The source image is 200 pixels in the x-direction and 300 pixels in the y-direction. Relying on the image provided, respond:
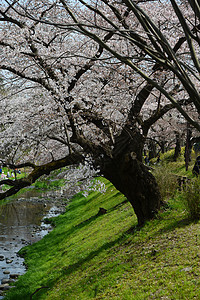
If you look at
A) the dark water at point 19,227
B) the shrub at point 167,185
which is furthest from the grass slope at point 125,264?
the dark water at point 19,227

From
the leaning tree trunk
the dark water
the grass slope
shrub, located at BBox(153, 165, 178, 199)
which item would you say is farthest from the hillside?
the dark water

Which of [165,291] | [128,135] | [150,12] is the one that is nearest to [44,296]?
[165,291]

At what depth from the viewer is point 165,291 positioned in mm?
4969

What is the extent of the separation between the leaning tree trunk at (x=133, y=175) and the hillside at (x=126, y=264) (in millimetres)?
460

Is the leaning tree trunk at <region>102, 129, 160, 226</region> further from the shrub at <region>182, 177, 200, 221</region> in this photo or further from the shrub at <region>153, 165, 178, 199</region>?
the shrub at <region>153, 165, 178, 199</region>

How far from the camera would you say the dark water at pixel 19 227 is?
1266cm

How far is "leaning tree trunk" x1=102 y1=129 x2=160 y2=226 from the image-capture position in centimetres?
828

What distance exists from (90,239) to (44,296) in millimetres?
3054

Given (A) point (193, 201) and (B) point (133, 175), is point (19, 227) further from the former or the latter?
(A) point (193, 201)

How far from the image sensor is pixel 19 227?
18.3m

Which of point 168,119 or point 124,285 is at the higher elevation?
point 168,119

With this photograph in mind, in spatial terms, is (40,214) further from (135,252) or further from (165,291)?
(165,291)

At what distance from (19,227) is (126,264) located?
42.5 feet

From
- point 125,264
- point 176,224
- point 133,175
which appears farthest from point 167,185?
point 125,264
